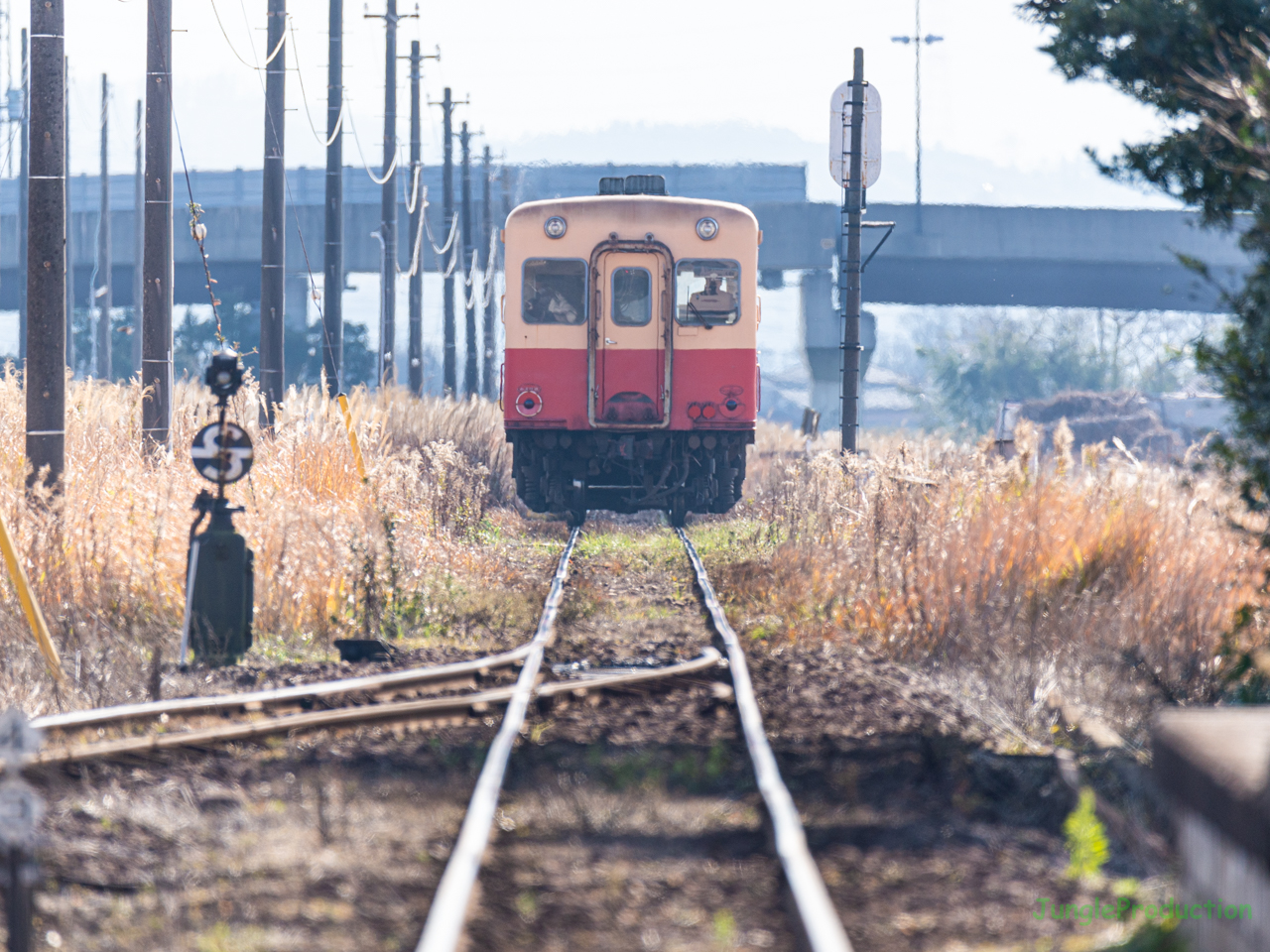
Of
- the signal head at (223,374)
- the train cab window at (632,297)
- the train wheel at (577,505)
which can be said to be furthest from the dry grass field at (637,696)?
the train wheel at (577,505)

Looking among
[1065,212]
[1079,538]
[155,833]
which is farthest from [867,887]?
[1065,212]

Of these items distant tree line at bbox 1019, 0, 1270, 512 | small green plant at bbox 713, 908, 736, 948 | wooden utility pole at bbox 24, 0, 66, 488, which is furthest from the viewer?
wooden utility pole at bbox 24, 0, 66, 488

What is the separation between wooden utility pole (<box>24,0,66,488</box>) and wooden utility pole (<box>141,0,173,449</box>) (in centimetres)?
364

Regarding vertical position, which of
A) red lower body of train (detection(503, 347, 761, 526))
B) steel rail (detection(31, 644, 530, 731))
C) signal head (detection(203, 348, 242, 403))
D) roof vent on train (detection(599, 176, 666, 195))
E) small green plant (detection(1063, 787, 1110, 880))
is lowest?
steel rail (detection(31, 644, 530, 731))

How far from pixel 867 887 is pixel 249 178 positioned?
74002mm

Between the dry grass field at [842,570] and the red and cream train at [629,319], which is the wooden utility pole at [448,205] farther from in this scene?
the dry grass field at [842,570]

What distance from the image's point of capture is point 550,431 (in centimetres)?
1781

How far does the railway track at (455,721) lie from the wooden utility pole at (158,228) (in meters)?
6.29

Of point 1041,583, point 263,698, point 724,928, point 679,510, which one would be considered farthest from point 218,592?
point 679,510

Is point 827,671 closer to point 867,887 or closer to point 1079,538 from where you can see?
point 1079,538

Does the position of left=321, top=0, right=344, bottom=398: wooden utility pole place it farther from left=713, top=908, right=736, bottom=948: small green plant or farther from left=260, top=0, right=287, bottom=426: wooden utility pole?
left=713, top=908, right=736, bottom=948: small green plant

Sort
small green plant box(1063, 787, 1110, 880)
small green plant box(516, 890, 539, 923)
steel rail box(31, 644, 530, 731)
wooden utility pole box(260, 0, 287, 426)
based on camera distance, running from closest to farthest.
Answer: small green plant box(516, 890, 539, 923)
small green plant box(1063, 787, 1110, 880)
steel rail box(31, 644, 530, 731)
wooden utility pole box(260, 0, 287, 426)

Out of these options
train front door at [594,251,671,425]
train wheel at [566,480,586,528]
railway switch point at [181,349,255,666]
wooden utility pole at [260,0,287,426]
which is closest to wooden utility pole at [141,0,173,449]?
wooden utility pole at [260,0,287,426]

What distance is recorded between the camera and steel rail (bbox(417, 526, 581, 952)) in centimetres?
410
